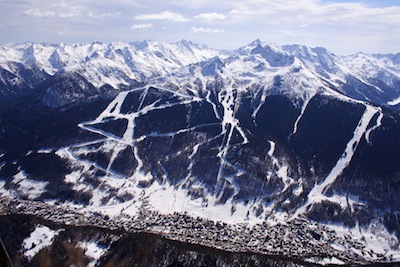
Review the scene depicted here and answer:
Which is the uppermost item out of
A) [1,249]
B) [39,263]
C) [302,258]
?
[1,249]

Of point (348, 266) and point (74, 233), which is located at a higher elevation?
point (74, 233)

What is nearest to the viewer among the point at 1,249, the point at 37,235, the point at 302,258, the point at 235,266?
the point at 1,249

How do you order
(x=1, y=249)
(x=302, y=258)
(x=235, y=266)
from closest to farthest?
(x=1, y=249), (x=235, y=266), (x=302, y=258)

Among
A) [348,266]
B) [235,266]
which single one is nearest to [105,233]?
[235,266]

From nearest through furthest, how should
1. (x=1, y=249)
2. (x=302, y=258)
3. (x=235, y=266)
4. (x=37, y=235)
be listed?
(x=1, y=249) → (x=235, y=266) → (x=37, y=235) → (x=302, y=258)

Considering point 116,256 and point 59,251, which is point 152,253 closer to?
point 116,256

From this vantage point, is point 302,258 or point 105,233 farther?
point 302,258

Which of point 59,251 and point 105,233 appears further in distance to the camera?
point 105,233

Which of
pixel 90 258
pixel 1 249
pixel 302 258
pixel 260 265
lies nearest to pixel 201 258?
pixel 260 265

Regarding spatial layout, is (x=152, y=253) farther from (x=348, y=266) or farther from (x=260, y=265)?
(x=348, y=266)
